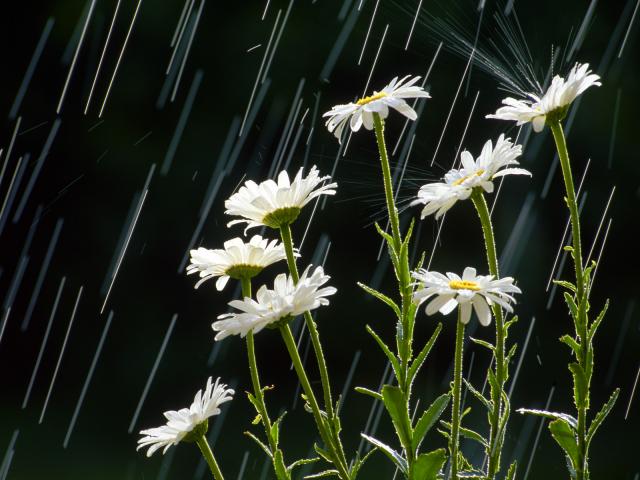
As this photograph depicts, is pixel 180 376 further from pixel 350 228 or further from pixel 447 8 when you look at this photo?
pixel 447 8

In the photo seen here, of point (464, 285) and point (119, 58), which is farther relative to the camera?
point (119, 58)

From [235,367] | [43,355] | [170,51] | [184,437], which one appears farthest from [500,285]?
[170,51]

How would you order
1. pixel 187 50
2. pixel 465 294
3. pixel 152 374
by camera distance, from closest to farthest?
pixel 465 294 < pixel 152 374 < pixel 187 50

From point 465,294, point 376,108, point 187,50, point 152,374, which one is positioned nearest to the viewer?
point 465,294

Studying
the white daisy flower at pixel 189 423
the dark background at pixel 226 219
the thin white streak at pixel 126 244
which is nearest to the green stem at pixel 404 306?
the white daisy flower at pixel 189 423

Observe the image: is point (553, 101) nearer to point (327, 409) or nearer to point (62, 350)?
point (327, 409)

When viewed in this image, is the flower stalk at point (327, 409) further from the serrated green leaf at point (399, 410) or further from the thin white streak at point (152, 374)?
the thin white streak at point (152, 374)

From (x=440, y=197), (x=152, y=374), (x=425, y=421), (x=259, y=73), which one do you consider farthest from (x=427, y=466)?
(x=259, y=73)
